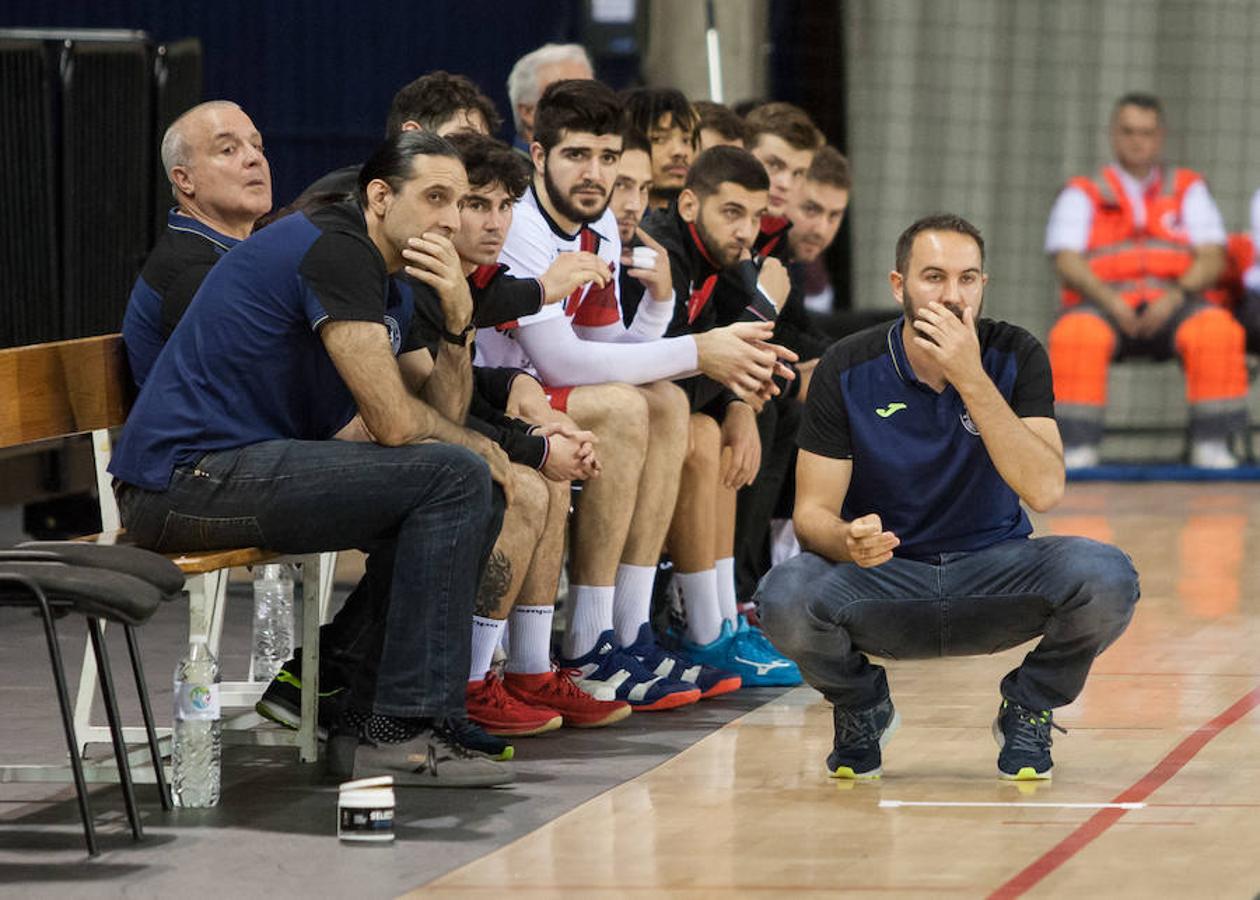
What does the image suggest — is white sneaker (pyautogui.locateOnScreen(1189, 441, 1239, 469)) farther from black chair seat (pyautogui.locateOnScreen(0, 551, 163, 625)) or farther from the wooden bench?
black chair seat (pyautogui.locateOnScreen(0, 551, 163, 625))

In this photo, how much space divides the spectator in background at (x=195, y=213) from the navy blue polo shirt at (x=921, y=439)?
4.44ft

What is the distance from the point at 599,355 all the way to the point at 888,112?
6119 millimetres

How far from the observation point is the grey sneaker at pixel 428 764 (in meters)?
4.50

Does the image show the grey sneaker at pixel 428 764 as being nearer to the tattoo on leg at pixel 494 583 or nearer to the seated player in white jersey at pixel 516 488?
the seated player in white jersey at pixel 516 488

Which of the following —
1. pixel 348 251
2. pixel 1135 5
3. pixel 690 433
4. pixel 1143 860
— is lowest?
pixel 1143 860

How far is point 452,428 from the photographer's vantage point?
4723mm

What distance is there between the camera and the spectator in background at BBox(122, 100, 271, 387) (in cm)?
482

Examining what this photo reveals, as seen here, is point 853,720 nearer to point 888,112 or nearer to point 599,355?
point 599,355

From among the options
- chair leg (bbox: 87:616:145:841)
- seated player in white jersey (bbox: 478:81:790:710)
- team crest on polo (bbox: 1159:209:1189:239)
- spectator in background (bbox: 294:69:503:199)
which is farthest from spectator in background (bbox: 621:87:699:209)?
team crest on polo (bbox: 1159:209:1189:239)

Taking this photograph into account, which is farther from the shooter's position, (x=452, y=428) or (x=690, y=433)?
(x=690, y=433)

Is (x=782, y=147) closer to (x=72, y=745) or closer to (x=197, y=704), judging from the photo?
(x=197, y=704)

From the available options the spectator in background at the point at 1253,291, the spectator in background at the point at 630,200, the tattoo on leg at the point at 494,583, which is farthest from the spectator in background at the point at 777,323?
the spectator in background at the point at 1253,291

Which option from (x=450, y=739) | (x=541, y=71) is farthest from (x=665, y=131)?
(x=450, y=739)

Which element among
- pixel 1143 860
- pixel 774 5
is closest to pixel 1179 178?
pixel 774 5
